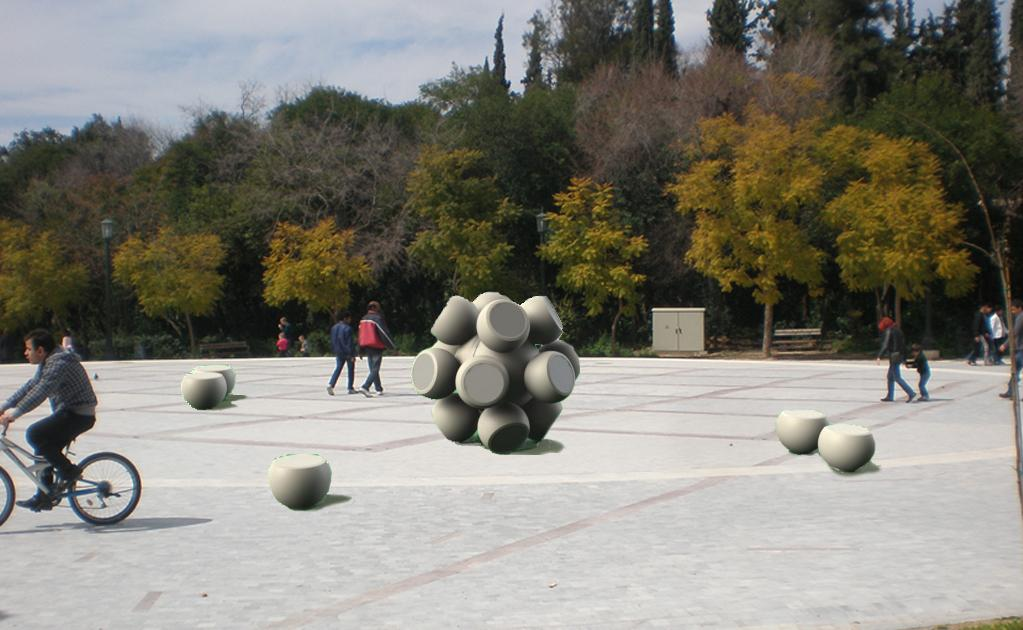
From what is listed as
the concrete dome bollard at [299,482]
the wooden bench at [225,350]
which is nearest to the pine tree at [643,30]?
the wooden bench at [225,350]

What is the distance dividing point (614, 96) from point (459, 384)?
3291 centimetres

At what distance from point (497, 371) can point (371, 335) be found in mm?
6822

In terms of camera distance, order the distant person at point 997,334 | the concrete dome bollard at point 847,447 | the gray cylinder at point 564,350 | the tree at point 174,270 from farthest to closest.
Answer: the tree at point 174,270
the distant person at point 997,334
the gray cylinder at point 564,350
the concrete dome bollard at point 847,447

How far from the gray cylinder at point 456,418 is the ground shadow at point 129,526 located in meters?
4.64

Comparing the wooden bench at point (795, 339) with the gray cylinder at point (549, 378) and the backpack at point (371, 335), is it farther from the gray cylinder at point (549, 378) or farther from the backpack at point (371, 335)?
the gray cylinder at point (549, 378)

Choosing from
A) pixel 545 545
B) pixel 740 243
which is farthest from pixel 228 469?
pixel 740 243

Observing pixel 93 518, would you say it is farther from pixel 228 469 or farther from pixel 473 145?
pixel 473 145

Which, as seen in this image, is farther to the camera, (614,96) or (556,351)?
(614,96)

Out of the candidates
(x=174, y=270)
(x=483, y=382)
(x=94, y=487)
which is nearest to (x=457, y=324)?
(x=483, y=382)

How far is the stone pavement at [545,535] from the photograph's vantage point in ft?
19.9

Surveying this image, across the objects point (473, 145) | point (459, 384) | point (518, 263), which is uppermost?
point (473, 145)

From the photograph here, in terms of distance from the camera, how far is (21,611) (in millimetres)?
6066

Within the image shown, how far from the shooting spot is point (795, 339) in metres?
35.5

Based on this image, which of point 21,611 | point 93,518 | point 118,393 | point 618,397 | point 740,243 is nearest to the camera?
point 21,611
